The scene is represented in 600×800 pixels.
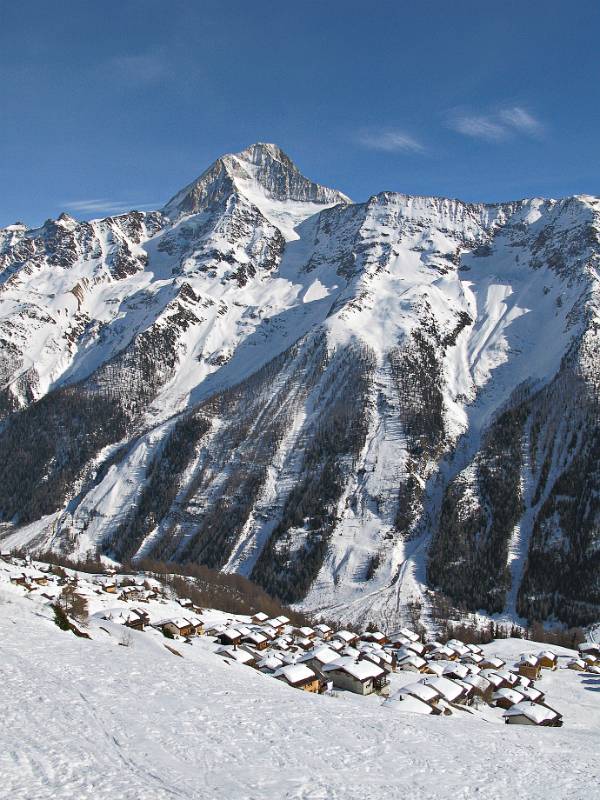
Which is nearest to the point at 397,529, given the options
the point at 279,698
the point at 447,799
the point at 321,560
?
the point at 321,560

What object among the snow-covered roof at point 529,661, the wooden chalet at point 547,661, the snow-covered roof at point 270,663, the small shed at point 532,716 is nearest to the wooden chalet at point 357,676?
the snow-covered roof at point 270,663

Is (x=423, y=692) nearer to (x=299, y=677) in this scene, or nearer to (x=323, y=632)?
(x=299, y=677)

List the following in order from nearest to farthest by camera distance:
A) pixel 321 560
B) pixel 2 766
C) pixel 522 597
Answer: pixel 2 766
pixel 522 597
pixel 321 560

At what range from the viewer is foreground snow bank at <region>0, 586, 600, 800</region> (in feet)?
59.5

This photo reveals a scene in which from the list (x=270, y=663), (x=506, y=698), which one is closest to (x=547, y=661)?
(x=506, y=698)

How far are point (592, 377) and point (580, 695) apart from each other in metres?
131

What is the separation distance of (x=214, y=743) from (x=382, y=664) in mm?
49782

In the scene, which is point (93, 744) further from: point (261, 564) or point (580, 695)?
point (261, 564)

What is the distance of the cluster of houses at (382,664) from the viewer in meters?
51.3

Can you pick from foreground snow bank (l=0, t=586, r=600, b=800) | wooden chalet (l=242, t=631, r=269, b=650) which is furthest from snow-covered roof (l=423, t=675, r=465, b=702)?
wooden chalet (l=242, t=631, r=269, b=650)

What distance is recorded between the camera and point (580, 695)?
68812 mm

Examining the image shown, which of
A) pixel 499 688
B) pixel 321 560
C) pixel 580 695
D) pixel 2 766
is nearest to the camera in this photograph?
pixel 2 766

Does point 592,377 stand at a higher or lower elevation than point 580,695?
higher

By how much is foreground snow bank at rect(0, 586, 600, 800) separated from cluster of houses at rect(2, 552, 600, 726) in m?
15.9
